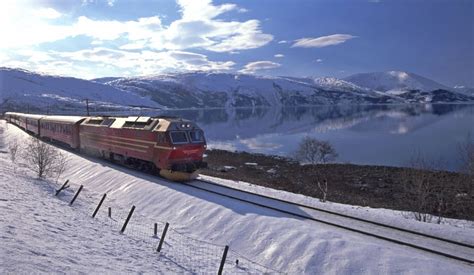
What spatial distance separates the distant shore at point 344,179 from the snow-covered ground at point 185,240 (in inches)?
359

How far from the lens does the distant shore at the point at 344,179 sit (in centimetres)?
2630

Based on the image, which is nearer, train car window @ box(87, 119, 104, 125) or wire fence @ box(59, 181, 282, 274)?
wire fence @ box(59, 181, 282, 274)

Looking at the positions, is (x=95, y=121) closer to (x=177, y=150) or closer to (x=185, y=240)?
(x=177, y=150)

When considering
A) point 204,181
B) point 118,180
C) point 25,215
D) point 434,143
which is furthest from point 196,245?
point 434,143

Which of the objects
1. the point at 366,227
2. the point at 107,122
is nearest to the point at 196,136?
the point at 107,122

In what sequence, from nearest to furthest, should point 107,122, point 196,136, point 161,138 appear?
point 161,138
point 196,136
point 107,122

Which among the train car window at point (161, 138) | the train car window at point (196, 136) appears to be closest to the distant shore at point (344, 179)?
the train car window at point (196, 136)

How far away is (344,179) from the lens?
35.3m

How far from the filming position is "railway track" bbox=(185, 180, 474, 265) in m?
12.0

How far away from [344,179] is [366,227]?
842 inches

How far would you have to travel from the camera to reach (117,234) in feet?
45.9

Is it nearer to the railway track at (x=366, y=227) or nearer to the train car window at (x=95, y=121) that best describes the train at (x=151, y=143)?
the train car window at (x=95, y=121)

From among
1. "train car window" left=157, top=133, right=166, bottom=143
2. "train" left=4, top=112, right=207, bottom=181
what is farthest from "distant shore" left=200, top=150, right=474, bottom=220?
"train car window" left=157, top=133, right=166, bottom=143

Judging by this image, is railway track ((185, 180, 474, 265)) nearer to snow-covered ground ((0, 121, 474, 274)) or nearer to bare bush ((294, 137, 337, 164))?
snow-covered ground ((0, 121, 474, 274))
